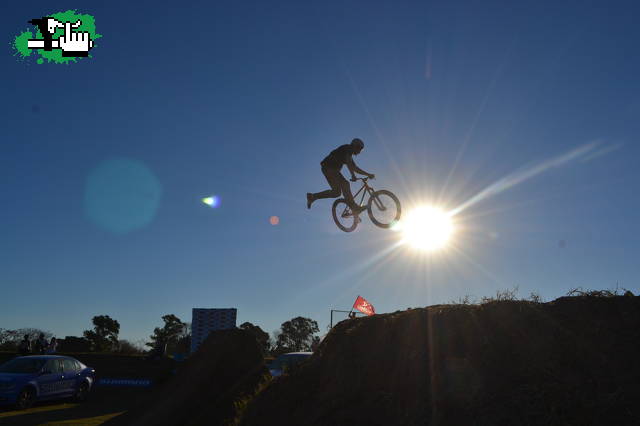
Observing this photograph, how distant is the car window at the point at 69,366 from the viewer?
54.6ft

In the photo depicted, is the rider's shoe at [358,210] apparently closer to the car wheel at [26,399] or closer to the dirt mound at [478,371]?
the dirt mound at [478,371]

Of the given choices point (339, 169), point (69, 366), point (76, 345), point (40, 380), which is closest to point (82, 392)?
point (69, 366)

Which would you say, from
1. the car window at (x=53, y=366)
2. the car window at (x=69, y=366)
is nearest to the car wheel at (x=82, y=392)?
the car window at (x=69, y=366)

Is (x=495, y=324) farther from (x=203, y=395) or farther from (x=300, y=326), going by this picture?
(x=300, y=326)

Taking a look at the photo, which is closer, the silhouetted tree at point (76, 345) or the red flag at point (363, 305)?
the red flag at point (363, 305)

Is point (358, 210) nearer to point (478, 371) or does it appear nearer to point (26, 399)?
point (478, 371)

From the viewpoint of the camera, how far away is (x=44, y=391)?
1536 cm

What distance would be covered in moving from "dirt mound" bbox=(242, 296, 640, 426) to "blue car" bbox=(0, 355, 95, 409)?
35.2ft

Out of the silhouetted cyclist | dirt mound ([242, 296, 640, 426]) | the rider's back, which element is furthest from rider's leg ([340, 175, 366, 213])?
dirt mound ([242, 296, 640, 426])

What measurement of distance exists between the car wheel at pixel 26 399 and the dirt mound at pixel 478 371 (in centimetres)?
1071

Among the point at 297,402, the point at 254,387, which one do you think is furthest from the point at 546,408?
the point at 254,387

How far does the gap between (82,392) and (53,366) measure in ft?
6.75

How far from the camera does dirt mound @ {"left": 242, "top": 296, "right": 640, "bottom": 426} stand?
206 inches

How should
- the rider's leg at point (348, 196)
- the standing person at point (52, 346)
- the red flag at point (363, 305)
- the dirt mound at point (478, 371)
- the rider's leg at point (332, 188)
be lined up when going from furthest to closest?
the standing person at point (52, 346)
the red flag at point (363, 305)
the rider's leg at point (348, 196)
the rider's leg at point (332, 188)
the dirt mound at point (478, 371)
